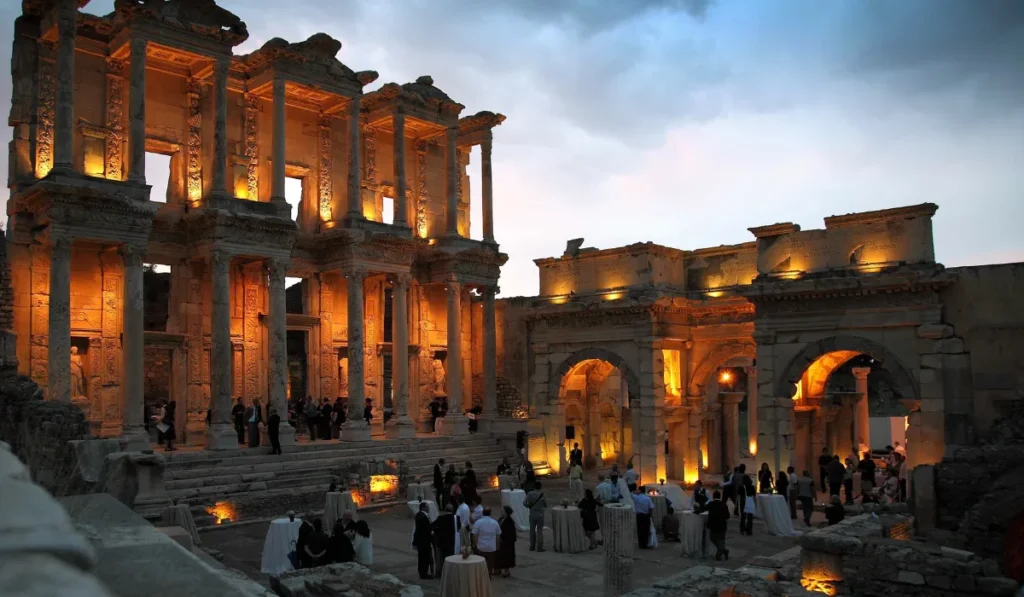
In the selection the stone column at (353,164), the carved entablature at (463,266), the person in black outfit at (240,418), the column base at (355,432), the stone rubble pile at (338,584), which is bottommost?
the stone rubble pile at (338,584)

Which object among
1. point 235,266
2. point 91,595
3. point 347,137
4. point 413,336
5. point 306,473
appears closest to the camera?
A: point 91,595

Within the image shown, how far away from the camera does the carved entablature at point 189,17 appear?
2106cm

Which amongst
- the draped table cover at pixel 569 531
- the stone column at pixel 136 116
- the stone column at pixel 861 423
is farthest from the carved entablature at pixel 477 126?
the draped table cover at pixel 569 531

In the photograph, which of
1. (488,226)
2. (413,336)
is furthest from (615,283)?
(413,336)

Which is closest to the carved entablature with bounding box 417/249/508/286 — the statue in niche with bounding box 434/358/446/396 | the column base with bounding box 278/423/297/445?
the statue in niche with bounding box 434/358/446/396

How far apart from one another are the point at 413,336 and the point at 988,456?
18.1 meters

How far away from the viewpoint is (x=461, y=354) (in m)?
29.2

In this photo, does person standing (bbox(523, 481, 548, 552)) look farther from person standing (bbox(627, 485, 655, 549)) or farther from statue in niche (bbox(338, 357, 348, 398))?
statue in niche (bbox(338, 357, 348, 398))

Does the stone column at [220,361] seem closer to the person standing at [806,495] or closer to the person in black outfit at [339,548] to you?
the person in black outfit at [339,548]

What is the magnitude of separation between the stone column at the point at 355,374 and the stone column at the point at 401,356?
1.33 meters

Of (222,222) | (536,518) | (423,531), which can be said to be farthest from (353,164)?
(423,531)

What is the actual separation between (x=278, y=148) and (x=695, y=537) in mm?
15676

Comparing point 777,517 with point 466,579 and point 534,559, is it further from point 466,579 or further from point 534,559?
point 466,579

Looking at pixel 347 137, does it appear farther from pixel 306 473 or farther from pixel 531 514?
pixel 531 514
